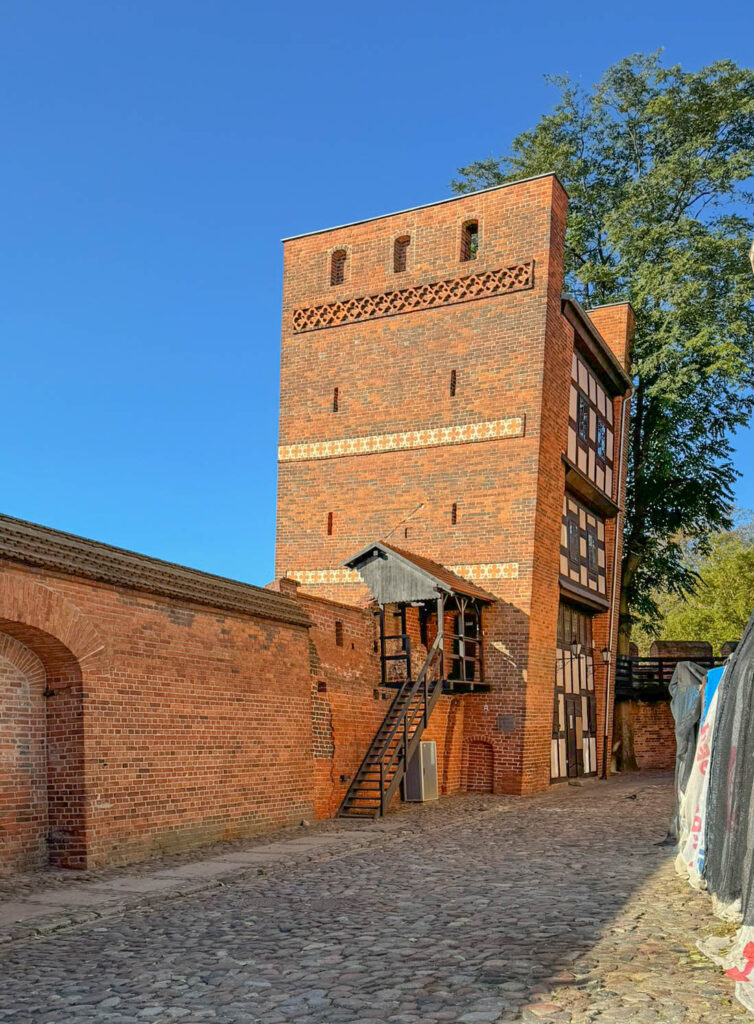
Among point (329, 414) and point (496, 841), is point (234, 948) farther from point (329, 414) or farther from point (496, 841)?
point (329, 414)

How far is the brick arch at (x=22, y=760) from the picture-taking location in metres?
10.1

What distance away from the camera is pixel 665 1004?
212 inches

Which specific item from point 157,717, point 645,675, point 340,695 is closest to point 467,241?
point 340,695

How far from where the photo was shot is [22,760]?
33.9 feet

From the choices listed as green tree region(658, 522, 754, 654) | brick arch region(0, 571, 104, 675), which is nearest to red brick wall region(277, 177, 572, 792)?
brick arch region(0, 571, 104, 675)

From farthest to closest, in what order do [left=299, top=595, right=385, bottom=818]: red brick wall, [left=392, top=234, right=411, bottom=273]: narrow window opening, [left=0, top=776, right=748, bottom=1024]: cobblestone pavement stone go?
[left=392, top=234, right=411, bottom=273]: narrow window opening < [left=299, top=595, right=385, bottom=818]: red brick wall < [left=0, top=776, right=748, bottom=1024]: cobblestone pavement stone

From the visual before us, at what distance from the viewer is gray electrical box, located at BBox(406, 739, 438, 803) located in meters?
17.5

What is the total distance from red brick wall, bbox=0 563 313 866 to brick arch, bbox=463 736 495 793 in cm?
557

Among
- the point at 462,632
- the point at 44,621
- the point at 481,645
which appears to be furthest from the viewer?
the point at 481,645

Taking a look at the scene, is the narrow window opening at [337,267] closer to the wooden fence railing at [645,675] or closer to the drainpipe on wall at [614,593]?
the drainpipe on wall at [614,593]

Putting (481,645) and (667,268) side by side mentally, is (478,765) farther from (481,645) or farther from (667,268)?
(667,268)

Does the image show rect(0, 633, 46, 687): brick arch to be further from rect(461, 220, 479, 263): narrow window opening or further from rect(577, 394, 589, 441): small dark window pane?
rect(577, 394, 589, 441): small dark window pane

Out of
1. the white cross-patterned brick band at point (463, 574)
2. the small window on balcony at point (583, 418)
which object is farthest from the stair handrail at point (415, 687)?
the small window on balcony at point (583, 418)

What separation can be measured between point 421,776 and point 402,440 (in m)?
6.86
